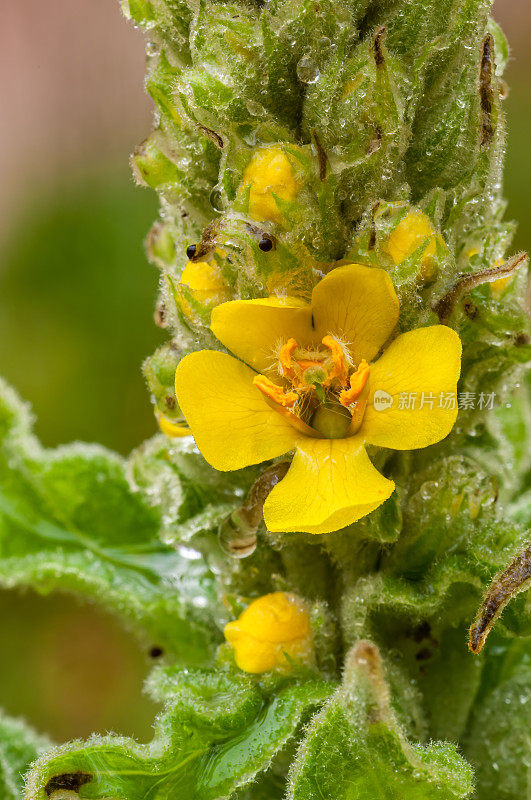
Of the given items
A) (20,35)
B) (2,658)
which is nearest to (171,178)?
(2,658)

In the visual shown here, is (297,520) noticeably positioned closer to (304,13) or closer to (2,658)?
(304,13)


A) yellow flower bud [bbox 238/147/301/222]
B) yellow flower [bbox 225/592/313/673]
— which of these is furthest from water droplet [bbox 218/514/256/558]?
yellow flower bud [bbox 238/147/301/222]

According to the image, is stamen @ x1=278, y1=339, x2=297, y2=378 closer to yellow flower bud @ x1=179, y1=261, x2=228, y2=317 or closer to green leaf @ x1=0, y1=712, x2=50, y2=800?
yellow flower bud @ x1=179, y1=261, x2=228, y2=317

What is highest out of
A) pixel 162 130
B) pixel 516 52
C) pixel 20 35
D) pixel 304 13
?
pixel 304 13

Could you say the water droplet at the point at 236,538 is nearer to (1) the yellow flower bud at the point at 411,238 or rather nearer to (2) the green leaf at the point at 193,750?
(2) the green leaf at the point at 193,750

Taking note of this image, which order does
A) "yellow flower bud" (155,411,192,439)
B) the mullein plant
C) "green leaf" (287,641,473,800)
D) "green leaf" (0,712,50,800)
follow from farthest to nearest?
"green leaf" (0,712,50,800) → "yellow flower bud" (155,411,192,439) → the mullein plant → "green leaf" (287,641,473,800)

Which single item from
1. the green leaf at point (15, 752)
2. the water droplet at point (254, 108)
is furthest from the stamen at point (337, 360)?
the green leaf at point (15, 752)

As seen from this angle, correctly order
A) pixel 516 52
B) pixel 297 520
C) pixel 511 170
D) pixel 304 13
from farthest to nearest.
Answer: pixel 516 52 → pixel 511 170 → pixel 304 13 → pixel 297 520
